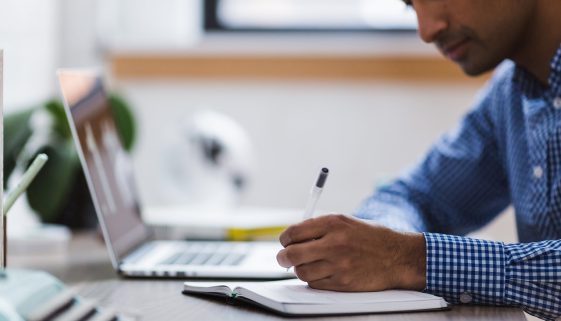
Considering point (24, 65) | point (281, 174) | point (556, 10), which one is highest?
point (556, 10)

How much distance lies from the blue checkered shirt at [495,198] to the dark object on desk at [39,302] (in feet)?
1.42

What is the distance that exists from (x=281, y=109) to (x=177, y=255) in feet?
4.56

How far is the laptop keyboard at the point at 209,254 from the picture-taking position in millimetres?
1199

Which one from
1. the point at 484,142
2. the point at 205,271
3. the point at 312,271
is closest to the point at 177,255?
the point at 205,271

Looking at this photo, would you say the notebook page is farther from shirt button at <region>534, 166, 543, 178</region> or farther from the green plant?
the green plant

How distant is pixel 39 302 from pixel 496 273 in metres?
0.54

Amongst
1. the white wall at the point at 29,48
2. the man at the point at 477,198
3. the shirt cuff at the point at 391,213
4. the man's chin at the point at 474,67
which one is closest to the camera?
the man at the point at 477,198

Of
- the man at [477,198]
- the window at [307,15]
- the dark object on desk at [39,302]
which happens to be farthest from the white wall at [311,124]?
the dark object on desk at [39,302]

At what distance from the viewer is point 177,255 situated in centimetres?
128

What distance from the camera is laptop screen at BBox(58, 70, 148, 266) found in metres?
1.12

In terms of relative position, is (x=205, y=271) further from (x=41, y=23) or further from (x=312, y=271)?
(x=41, y=23)

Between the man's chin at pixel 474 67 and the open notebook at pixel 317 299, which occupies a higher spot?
the man's chin at pixel 474 67

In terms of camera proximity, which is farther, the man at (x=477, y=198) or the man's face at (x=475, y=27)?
the man's face at (x=475, y=27)

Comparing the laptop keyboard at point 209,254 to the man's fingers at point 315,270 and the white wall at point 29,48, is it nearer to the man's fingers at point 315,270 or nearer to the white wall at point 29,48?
the man's fingers at point 315,270
